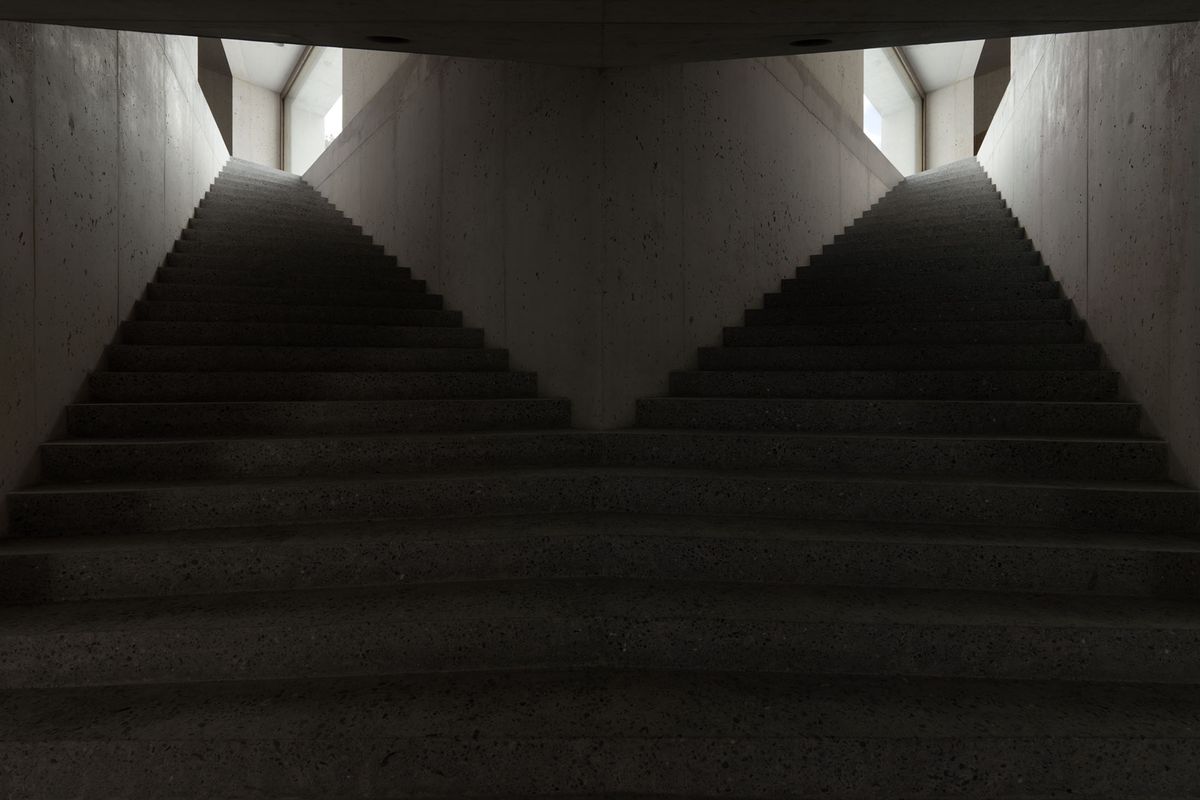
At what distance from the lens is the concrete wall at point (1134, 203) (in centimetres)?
262

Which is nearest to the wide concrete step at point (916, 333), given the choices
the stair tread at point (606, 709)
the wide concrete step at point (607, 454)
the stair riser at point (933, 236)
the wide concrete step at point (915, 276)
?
the wide concrete step at point (915, 276)

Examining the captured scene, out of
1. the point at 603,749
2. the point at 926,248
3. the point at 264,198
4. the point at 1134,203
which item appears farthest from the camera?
the point at 264,198

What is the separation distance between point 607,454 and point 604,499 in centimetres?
39

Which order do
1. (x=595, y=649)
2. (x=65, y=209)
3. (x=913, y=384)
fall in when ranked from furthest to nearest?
(x=913, y=384) < (x=65, y=209) < (x=595, y=649)

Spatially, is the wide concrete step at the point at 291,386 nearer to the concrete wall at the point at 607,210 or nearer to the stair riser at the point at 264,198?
the concrete wall at the point at 607,210

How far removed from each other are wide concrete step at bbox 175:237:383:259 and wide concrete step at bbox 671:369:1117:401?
345 centimetres

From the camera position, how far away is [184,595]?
2252 mm

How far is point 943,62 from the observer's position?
12.7 metres

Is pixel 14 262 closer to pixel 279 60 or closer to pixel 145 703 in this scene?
pixel 145 703

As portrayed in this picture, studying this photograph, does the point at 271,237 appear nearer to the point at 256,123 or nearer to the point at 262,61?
the point at 262,61

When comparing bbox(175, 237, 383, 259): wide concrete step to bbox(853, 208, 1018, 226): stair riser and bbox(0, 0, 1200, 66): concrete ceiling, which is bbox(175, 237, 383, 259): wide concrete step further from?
bbox(853, 208, 1018, 226): stair riser

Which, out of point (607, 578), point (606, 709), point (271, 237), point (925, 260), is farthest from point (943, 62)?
point (606, 709)

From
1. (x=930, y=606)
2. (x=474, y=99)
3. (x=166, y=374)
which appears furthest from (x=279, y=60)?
(x=930, y=606)

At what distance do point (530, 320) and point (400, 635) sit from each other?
2225 millimetres
